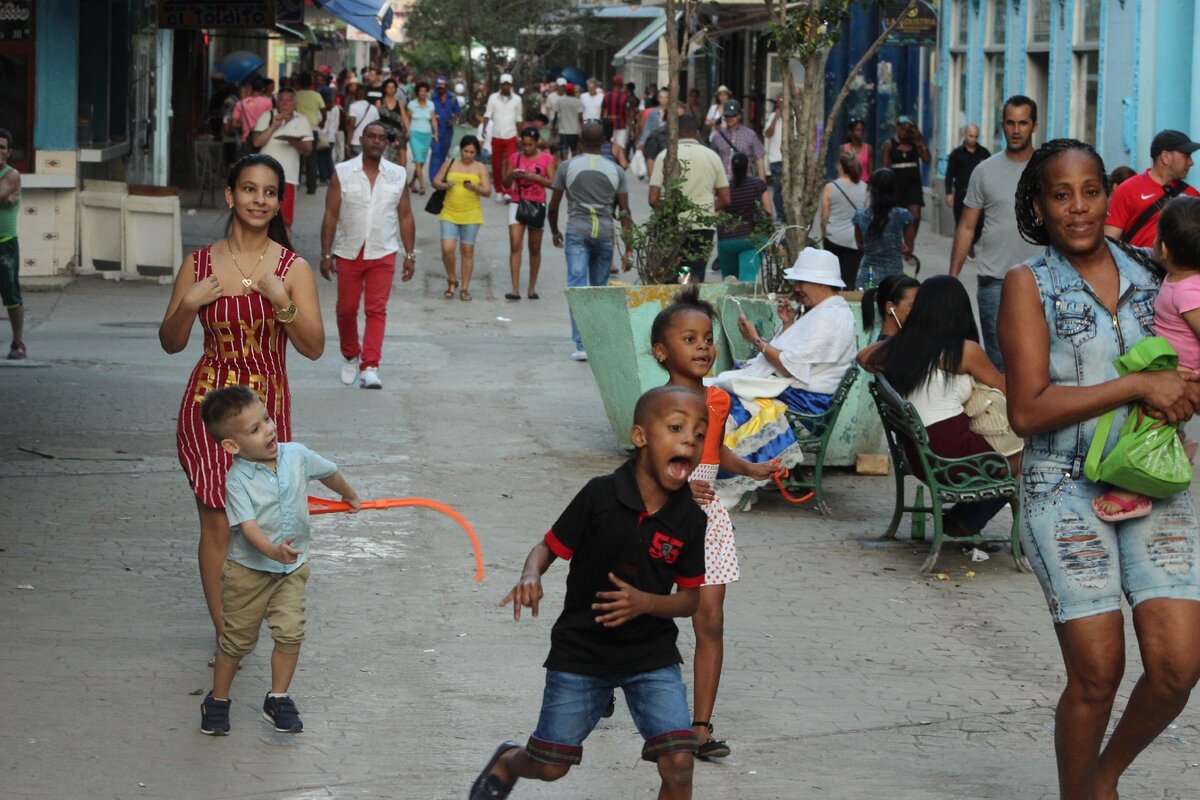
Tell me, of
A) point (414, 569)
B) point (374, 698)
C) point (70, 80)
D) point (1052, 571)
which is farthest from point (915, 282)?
point (70, 80)

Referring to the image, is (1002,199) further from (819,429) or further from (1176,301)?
(1176,301)

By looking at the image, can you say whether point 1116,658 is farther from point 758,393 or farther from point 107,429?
point 107,429

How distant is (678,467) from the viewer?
416 cm

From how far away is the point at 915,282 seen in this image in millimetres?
8414

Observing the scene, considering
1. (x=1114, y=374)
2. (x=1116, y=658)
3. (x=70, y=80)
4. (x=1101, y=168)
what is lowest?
(x=1116, y=658)

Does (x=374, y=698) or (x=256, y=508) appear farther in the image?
(x=374, y=698)

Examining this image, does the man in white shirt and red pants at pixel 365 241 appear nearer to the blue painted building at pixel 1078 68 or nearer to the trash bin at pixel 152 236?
the trash bin at pixel 152 236

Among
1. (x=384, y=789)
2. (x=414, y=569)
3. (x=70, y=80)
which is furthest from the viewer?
(x=70, y=80)

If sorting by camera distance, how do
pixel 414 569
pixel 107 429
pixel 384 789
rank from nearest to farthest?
pixel 384 789 → pixel 414 569 → pixel 107 429

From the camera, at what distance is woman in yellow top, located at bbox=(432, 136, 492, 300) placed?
17.1m

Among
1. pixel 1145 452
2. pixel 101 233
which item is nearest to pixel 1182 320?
pixel 1145 452

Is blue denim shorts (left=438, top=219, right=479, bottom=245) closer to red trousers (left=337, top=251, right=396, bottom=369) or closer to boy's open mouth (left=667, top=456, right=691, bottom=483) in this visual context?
red trousers (left=337, top=251, right=396, bottom=369)

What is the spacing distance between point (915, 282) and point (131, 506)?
3868mm

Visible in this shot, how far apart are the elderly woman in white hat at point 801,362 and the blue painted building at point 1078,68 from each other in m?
10.1
